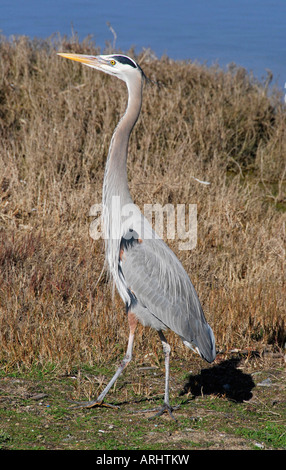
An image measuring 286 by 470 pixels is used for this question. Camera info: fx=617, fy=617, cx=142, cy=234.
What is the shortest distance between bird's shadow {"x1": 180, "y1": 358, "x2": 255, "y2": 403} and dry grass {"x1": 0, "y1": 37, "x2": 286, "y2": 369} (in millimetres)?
308

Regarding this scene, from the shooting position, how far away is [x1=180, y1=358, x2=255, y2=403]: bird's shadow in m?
4.46

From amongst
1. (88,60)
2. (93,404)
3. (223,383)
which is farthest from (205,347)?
(88,60)

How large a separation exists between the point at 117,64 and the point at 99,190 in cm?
313

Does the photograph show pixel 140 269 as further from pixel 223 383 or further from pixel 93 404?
pixel 223 383

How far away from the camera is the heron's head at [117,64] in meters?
4.41

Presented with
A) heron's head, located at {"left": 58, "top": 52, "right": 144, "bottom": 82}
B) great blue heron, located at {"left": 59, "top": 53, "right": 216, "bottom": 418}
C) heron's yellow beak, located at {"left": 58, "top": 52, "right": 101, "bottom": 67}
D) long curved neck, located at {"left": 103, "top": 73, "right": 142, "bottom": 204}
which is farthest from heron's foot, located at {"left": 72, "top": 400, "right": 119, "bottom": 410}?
heron's yellow beak, located at {"left": 58, "top": 52, "right": 101, "bottom": 67}

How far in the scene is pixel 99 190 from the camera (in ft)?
24.6

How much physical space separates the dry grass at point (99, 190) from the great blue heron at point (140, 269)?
728 millimetres

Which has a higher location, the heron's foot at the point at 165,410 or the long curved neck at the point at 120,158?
the long curved neck at the point at 120,158

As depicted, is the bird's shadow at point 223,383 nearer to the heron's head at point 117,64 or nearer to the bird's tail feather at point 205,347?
the bird's tail feather at point 205,347

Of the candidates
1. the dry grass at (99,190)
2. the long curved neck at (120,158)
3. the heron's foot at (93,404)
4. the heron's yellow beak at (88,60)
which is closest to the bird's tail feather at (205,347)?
the heron's foot at (93,404)

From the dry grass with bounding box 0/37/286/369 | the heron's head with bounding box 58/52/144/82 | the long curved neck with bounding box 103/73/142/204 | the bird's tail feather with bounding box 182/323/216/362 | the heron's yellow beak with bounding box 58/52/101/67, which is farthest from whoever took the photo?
the dry grass with bounding box 0/37/286/369

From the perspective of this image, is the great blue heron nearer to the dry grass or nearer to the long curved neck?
the long curved neck

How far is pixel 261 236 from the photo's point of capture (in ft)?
23.3
